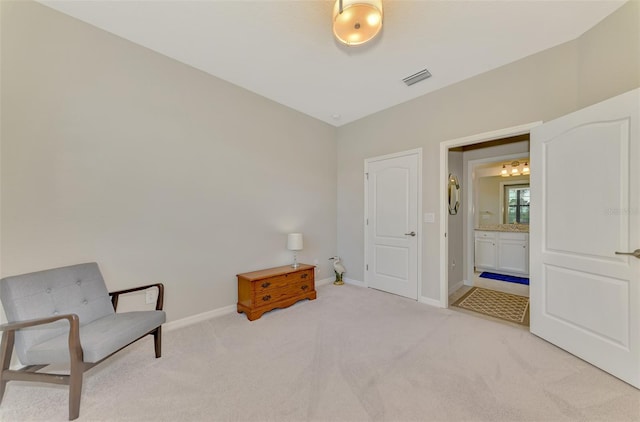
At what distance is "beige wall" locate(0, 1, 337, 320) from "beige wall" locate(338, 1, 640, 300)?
125cm

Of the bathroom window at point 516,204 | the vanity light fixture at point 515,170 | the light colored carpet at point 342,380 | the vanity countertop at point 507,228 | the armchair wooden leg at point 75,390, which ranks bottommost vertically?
the light colored carpet at point 342,380

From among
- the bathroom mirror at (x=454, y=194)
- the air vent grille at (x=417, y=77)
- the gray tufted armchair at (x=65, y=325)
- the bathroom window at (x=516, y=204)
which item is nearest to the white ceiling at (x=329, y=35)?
the air vent grille at (x=417, y=77)

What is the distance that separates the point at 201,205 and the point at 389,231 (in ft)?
8.74

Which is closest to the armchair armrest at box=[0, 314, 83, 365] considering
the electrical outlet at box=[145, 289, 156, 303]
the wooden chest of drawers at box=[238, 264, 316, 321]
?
the electrical outlet at box=[145, 289, 156, 303]

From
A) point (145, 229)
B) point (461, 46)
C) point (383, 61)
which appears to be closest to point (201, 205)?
point (145, 229)

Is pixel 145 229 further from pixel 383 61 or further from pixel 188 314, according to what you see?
pixel 383 61

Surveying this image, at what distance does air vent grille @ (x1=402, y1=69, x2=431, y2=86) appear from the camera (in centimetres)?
288

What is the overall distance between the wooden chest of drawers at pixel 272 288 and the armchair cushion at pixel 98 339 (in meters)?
1.10

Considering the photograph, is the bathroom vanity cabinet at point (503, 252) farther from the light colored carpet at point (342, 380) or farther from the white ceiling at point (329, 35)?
the white ceiling at point (329, 35)

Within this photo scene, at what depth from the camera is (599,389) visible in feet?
5.62

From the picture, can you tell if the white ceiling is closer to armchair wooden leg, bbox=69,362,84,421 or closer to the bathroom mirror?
the bathroom mirror

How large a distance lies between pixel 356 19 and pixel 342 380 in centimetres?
257

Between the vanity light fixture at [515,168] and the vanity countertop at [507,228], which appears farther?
the vanity light fixture at [515,168]

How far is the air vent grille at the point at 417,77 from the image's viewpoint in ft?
9.46
